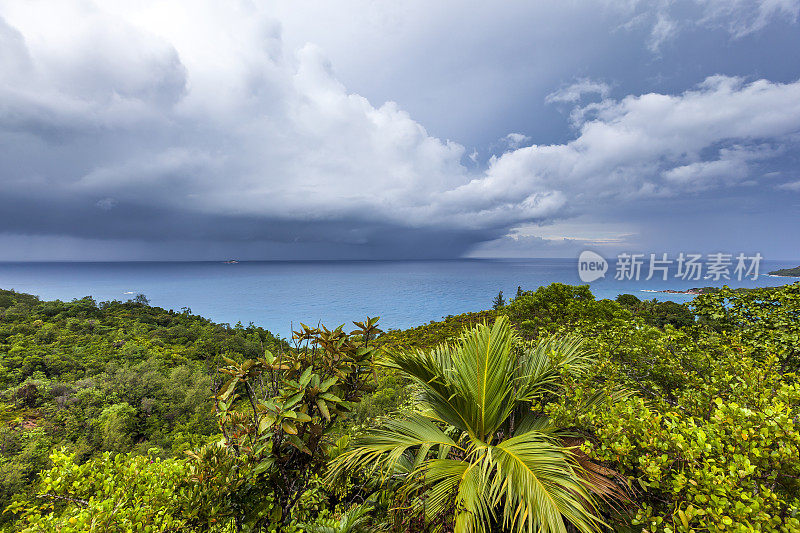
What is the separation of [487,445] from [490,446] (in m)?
0.12

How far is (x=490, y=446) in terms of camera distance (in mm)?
2242

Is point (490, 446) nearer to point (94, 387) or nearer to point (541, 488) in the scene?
point (541, 488)

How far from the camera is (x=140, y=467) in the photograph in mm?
2168

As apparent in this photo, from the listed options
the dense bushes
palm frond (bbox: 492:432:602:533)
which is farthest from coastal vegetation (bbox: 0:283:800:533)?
the dense bushes

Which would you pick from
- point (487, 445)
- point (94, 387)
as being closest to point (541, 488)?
point (487, 445)

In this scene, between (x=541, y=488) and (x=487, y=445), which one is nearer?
(x=541, y=488)

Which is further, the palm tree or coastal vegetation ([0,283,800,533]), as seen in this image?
the palm tree

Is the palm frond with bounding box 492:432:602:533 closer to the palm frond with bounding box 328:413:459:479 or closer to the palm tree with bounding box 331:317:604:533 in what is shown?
the palm tree with bounding box 331:317:604:533

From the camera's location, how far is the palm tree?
1805mm

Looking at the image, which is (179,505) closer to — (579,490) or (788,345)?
(579,490)

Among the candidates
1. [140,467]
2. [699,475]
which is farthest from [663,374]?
[140,467]

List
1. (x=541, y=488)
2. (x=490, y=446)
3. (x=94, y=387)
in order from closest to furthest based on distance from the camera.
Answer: (x=541, y=488)
(x=490, y=446)
(x=94, y=387)

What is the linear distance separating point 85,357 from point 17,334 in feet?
16.6

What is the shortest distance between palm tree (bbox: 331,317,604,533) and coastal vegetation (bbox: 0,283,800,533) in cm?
2
